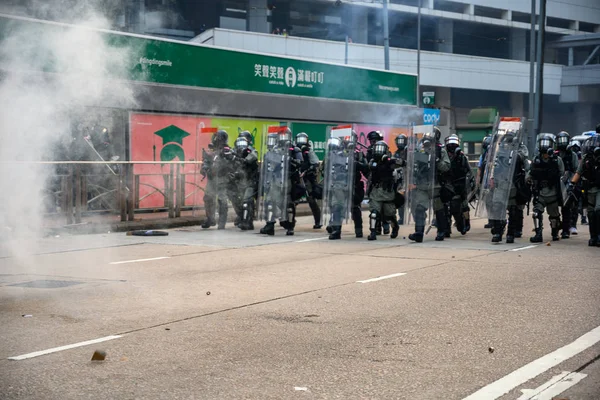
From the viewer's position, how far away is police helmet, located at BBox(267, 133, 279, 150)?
1620cm

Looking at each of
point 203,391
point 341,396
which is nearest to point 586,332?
point 341,396

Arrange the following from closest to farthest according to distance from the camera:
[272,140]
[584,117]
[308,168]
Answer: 1. [272,140]
2. [308,168]
3. [584,117]

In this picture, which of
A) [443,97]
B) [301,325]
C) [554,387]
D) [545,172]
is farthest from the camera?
[443,97]

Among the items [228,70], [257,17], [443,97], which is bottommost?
[228,70]

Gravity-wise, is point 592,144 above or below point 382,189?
above

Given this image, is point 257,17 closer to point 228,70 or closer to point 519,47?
point 228,70

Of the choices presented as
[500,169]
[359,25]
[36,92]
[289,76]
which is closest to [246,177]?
[500,169]

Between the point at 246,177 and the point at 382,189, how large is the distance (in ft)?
9.91

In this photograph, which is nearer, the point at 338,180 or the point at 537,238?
the point at 537,238

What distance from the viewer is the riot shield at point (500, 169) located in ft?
47.3

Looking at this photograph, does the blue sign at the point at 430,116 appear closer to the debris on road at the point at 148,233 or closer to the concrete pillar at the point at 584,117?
the debris on road at the point at 148,233

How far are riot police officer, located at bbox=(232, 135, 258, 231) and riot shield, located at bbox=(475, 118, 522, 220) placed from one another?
4.36 metres

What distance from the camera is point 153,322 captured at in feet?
23.6

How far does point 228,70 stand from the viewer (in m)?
20.1
